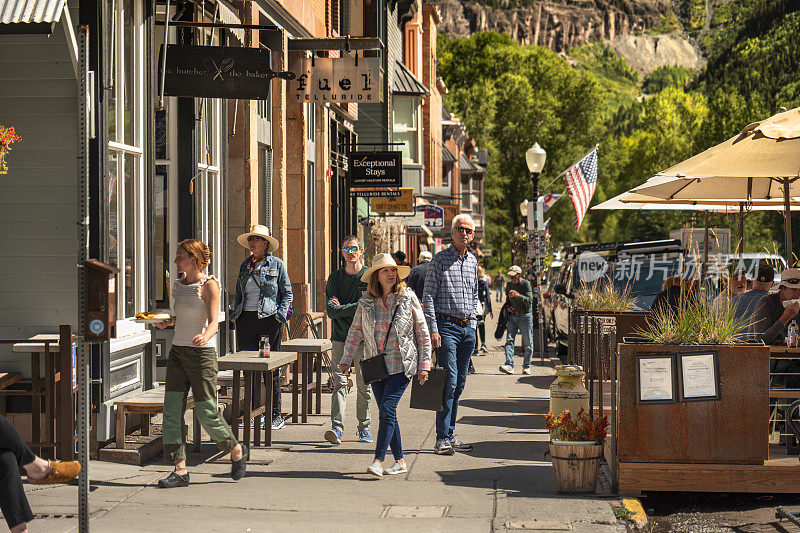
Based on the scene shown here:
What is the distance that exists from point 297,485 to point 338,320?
9.54 ft

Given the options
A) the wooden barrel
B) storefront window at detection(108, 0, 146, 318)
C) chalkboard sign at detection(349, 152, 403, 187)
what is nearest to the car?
chalkboard sign at detection(349, 152, 403, 187)

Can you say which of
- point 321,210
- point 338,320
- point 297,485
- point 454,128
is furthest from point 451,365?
point 454,128

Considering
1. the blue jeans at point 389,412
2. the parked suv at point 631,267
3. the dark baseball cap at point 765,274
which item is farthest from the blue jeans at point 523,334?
the blue jeans at point 389,412

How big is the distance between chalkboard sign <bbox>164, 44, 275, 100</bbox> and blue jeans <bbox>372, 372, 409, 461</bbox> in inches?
152

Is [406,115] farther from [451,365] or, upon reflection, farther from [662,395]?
[662,395]

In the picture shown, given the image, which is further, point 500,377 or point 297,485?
point 500,377

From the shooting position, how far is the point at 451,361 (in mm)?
10570

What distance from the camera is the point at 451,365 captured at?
10.6 meters

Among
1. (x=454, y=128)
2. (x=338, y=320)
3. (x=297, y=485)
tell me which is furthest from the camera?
(x=454, y=128)

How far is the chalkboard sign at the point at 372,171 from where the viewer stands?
2366cm

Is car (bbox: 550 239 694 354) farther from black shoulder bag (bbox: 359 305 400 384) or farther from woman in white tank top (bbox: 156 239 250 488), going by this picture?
woman in white tank top (bbox: 156 239 250 488)

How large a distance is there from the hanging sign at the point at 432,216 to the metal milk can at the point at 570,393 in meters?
26.4

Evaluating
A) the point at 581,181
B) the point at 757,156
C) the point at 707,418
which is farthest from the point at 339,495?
the point at 581,181

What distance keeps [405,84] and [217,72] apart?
2467 centimetres
